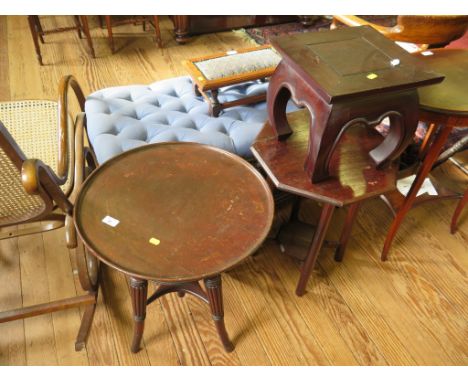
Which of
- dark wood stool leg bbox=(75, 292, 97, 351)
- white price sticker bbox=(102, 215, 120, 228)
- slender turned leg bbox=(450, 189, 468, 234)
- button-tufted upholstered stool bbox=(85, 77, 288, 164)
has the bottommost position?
dark wood stool leg bbox=(75, 292, 97, 351)

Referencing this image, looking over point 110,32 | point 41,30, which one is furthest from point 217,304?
point 41,30

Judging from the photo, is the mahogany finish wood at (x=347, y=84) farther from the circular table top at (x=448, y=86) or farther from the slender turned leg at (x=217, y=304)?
the slender turned leg at (x=217, y=304)

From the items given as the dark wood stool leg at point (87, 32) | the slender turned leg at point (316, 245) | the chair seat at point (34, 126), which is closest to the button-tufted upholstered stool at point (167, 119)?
the chair seat at point (34, 126)

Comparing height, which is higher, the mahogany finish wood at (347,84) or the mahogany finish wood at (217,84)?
the mahogany finish wood at (347,84)

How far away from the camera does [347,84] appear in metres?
0.96

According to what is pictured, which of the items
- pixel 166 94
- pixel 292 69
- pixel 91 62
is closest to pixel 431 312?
pixel 292 69

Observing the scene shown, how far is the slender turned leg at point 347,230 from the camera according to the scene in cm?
142

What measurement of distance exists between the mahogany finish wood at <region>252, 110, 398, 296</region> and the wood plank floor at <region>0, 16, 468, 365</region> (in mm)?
308

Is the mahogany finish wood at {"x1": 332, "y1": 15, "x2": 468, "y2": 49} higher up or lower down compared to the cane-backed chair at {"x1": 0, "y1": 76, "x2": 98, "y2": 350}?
higher up

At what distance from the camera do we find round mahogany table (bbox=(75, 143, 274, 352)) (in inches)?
39.2

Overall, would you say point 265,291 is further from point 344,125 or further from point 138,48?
point 138,48

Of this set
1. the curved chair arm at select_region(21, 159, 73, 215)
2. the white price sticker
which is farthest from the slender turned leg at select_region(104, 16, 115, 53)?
the white price sticker

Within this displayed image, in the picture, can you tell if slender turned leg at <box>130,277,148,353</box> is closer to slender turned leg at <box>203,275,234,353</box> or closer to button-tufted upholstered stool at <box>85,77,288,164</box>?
slender turned leg at <box>203,275,234,353</box>

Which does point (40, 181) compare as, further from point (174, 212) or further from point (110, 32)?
point (110, 32)
